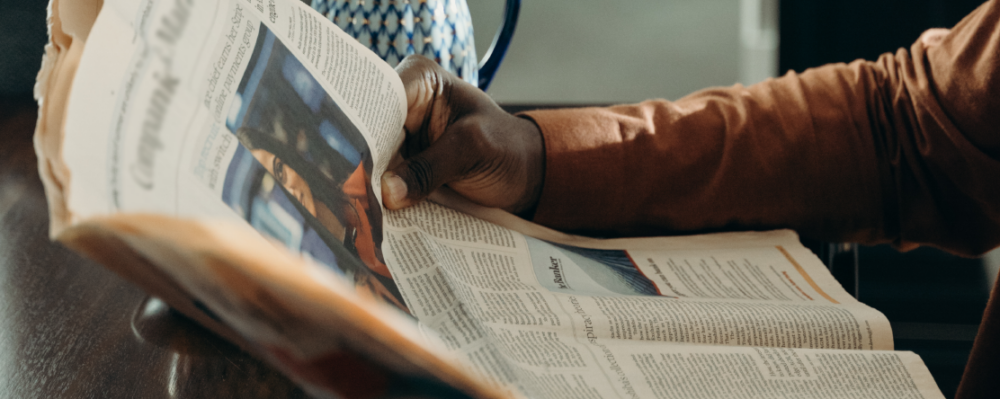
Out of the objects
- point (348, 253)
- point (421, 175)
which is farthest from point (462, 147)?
point (348, 253)

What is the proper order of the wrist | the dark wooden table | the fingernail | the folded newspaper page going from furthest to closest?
the wrist, the fingernail, the dark wooden table, the folded newspaper page

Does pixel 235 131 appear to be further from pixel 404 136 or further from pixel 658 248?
pixel 658 248

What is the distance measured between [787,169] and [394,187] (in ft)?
1.08

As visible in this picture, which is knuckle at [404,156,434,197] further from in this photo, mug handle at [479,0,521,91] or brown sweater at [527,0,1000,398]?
mug handle at [479,0,521,91]

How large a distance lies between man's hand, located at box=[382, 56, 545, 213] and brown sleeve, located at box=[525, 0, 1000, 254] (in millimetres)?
19

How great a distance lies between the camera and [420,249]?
1.21 ft

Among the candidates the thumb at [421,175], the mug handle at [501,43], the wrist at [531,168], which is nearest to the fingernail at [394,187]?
the thumb at [421,175]

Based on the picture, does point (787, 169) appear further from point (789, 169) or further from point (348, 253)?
point (348, 253)

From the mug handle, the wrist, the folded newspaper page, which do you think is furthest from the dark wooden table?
the mug handle

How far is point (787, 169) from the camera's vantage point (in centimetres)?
51

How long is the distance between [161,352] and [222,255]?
0.19 metres

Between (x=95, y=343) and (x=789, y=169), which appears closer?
(x=95, y=343)

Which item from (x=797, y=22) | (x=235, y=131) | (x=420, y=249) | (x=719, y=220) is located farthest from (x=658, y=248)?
(x=797, y=22)

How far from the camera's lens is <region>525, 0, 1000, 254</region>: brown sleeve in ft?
1.65
